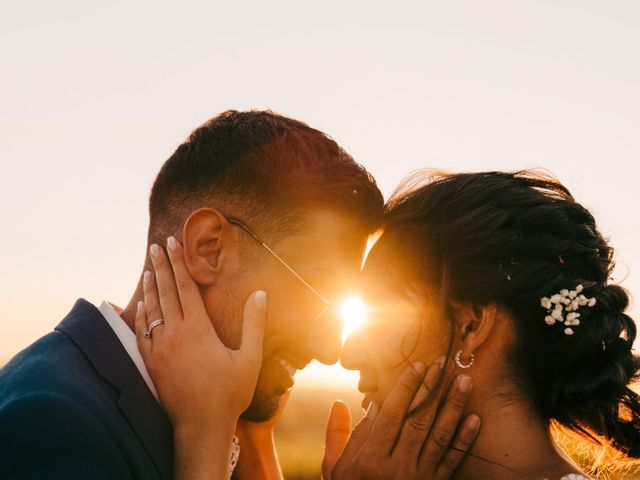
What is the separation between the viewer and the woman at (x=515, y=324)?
386cm

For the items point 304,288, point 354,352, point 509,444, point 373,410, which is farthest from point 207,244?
point 509,444

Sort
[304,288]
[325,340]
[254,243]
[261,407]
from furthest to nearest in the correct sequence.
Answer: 1. [261,407]
2. [325,340]
3. [304,288]
4. [254,243]

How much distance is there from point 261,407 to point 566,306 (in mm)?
2338

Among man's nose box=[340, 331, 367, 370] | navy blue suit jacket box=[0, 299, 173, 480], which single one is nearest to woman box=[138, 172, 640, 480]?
man's nose box=[340, 331, 367, 370]

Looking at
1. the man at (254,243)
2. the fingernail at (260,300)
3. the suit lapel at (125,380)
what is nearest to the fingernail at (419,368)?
the man at (254,243)

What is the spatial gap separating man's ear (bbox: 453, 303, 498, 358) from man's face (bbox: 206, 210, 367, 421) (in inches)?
39.8

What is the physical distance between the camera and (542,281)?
12.8 feet

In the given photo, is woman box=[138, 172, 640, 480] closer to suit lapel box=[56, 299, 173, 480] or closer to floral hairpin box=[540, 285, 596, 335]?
floral hairpin box=[540, 285, 596, 335]

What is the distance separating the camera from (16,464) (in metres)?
2.82

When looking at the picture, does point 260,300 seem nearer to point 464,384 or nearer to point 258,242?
point 258,242

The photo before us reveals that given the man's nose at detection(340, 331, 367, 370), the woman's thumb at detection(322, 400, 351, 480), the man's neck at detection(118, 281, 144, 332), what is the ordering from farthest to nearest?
the woman's thumb at detection(322, 400, 351, 480) → the man's nose at detection(340, 331, 367, 370) → the man's neck at detection(118, 281, 144, 332)

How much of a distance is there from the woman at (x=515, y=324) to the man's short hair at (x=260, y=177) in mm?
687

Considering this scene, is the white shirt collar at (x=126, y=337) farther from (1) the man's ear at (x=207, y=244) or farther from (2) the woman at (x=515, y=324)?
(2) the woman at (x=515, y=324)

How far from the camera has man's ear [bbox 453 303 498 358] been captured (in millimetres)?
3934
